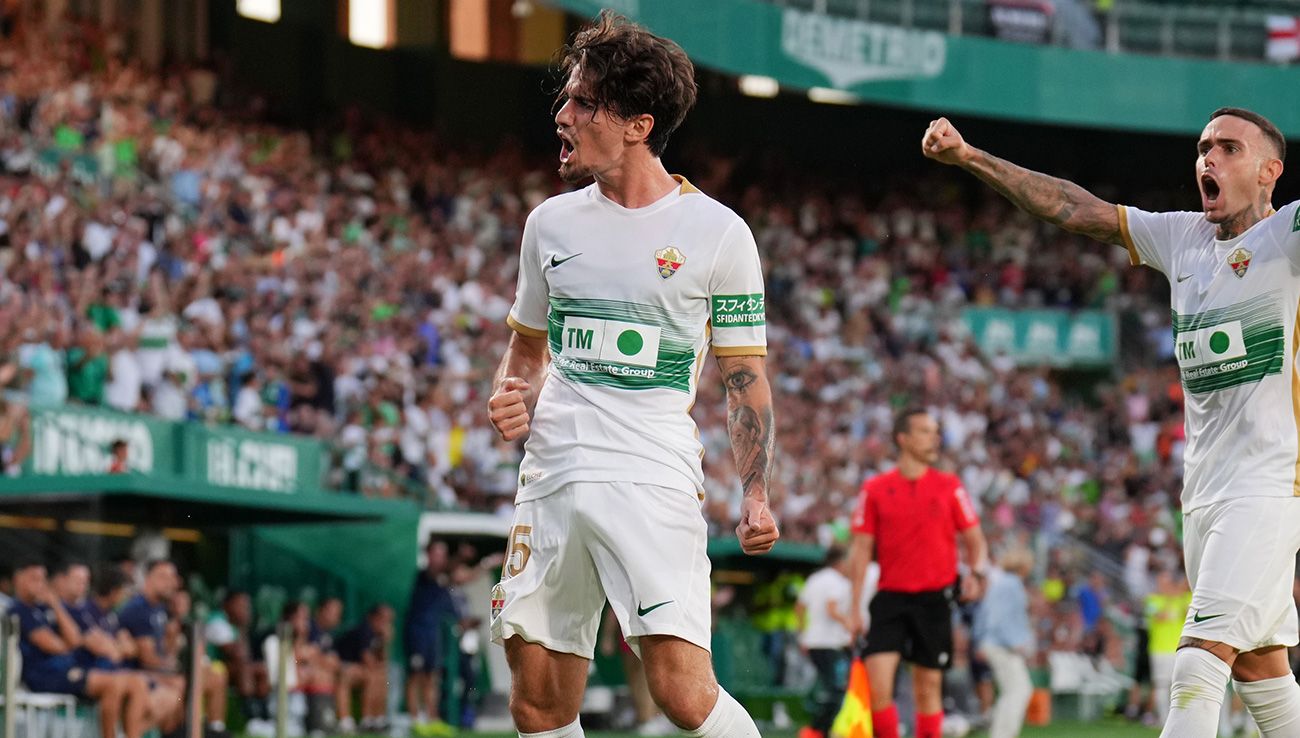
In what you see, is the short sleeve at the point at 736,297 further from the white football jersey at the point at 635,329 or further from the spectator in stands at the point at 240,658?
the spectator in stands at the point at 240,658

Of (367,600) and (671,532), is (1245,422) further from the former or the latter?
(367,600)

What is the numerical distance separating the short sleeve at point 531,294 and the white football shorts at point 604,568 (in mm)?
621

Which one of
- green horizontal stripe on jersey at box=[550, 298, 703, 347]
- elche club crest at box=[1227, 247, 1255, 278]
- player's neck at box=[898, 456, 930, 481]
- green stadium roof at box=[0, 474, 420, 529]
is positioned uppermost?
elche club crest at box=[1227, 247, 1255, 278]

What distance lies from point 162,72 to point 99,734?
1450 cm

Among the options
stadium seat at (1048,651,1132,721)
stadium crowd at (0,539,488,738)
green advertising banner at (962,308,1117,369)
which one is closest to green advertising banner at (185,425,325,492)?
stadium crowd at (0,539,488,738)

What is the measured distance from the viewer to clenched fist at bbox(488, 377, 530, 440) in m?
5.23

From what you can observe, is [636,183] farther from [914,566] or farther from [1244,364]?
[914,566]

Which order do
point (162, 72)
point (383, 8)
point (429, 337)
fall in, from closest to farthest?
point (429, 337)
point (162, 72)
point (383, 8)

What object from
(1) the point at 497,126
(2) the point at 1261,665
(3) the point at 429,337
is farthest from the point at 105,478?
(1) the point at 497,126

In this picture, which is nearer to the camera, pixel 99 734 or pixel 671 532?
pixel 671 532

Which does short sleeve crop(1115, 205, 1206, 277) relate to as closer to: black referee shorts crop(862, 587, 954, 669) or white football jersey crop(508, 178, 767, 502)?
white football jersey crop(508, 178, 767, 502)

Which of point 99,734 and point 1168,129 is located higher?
point 1168,129

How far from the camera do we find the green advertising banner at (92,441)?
1507cm

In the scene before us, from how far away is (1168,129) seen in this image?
33656mm
